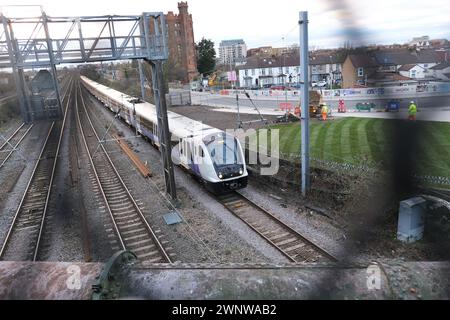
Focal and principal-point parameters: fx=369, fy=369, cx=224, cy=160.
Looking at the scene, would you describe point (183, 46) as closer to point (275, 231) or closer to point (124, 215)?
point (124, 215)

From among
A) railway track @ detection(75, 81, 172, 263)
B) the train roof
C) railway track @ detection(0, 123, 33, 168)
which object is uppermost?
the train roof

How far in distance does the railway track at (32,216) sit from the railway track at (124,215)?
1.92 meters

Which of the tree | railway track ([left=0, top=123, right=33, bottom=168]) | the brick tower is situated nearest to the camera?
railway track ([left=0, top=123, right=33, bottom=168])

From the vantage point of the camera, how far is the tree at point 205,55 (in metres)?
70.1

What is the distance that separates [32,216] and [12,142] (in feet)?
51.1

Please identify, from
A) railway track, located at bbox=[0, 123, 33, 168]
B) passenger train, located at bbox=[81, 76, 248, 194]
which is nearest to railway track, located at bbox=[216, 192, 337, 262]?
passenger train, located at bbox=[81, 76, 248, 194]

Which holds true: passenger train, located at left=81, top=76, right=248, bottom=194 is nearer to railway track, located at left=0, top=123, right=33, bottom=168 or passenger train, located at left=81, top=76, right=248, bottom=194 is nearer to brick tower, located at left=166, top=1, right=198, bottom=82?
railway track, located at left=0, top=123, right=33, bottom=168

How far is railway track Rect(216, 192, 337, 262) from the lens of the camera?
862 centimetres

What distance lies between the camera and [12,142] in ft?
81.5

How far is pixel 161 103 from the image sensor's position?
39.9 ft

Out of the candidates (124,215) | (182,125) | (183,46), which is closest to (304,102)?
(182,125)

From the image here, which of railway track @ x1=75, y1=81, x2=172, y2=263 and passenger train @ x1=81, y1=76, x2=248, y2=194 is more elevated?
passenger train @ x1=81, y1=76, x2=248, y2=194

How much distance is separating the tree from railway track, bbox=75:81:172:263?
5335 cm

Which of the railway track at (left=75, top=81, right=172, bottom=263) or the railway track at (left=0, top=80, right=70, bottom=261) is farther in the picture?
the railway track at (left=0, top=80, right=70, bottom=261)
